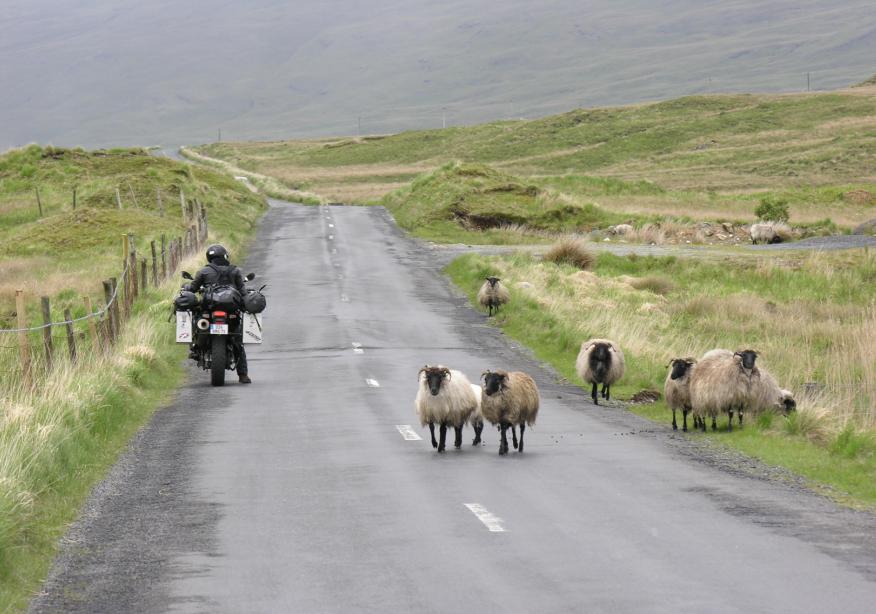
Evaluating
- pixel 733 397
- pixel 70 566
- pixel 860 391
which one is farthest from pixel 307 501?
pixel 860 391

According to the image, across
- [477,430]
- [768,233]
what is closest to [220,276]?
[477,430]

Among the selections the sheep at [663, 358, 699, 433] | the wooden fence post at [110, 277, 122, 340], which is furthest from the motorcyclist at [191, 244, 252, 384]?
the sheep at [663, 358, 699, 433]

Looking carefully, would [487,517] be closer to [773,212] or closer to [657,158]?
[773,212]

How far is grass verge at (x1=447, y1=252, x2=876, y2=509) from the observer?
1708 cm

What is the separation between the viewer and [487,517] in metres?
12.4

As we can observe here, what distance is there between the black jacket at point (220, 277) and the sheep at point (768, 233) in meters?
35.6

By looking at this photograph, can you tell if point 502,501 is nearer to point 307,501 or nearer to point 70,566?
point 307,501

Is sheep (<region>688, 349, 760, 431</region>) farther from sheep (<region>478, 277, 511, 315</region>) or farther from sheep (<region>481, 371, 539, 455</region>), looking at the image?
sheep (<region>478, 277, 511, 315</region>)

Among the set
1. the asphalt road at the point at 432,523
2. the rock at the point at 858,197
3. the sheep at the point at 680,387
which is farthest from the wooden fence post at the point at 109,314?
the rock at the point at 858,197

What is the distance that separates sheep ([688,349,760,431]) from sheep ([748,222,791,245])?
37515 millimetres

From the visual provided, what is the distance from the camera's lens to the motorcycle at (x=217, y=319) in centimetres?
2341

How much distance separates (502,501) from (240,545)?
299 cm

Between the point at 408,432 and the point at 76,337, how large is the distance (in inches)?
312

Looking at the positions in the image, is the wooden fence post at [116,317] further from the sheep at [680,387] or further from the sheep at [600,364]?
the sheep at [680,387]
